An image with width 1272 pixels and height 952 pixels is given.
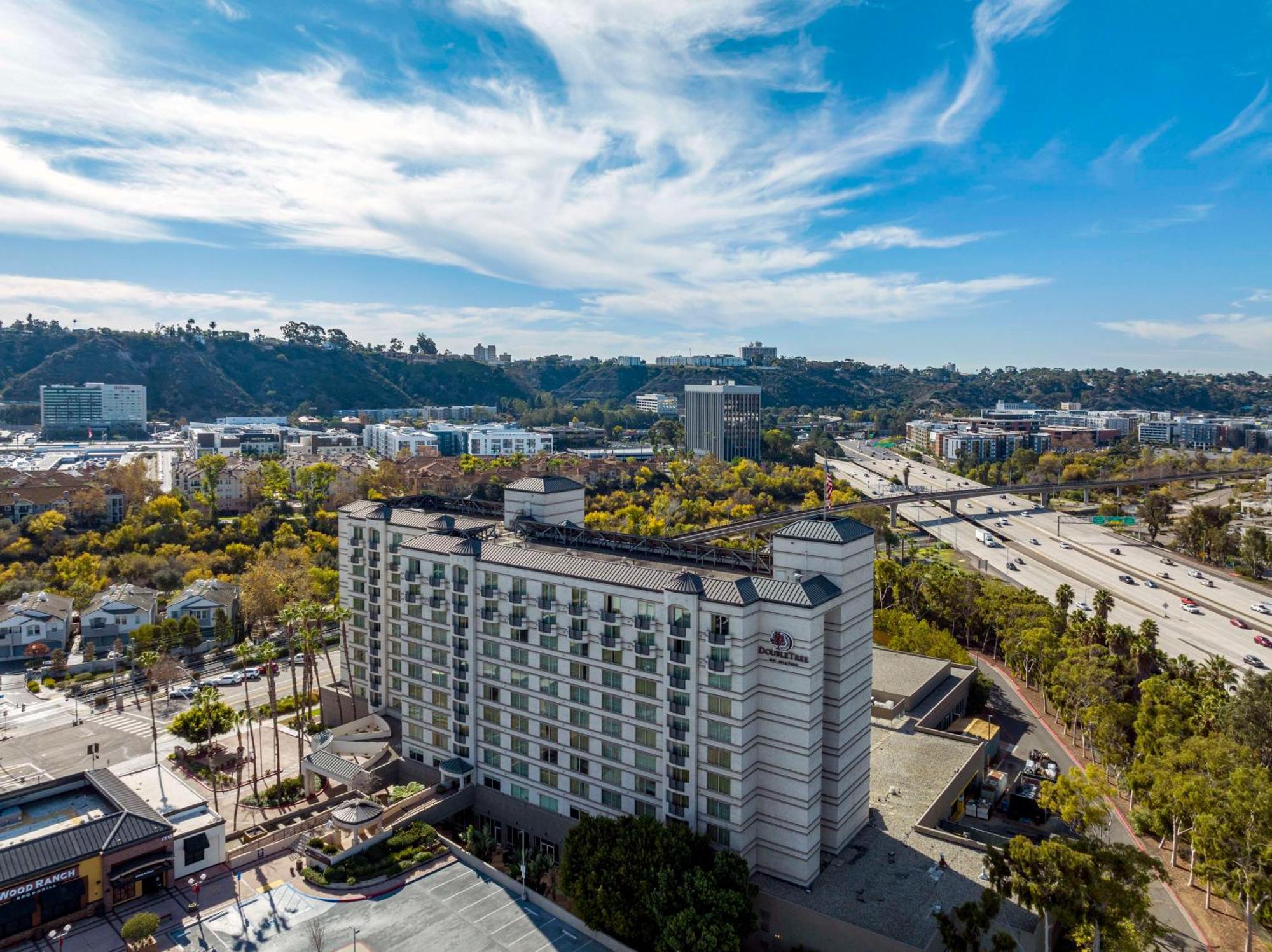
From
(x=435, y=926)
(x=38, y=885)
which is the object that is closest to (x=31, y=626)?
(x=38, y=885)

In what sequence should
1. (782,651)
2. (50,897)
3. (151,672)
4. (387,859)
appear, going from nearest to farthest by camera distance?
(782,651) < (50,897) < (387,859) < (151,672)

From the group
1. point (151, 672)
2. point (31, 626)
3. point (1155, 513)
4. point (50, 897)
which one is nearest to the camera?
point (50, 897)

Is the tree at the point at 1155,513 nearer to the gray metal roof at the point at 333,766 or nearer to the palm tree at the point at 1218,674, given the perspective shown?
the palm tree at the point at 1218,674

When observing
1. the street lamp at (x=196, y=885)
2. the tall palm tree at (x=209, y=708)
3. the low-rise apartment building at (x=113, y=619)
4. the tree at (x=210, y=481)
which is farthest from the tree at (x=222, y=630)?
the street lamp at (x=196, y=885)

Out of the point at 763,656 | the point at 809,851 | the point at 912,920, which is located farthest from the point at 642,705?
the point at 912,920

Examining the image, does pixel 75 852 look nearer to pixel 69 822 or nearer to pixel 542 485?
pixel 69 822
